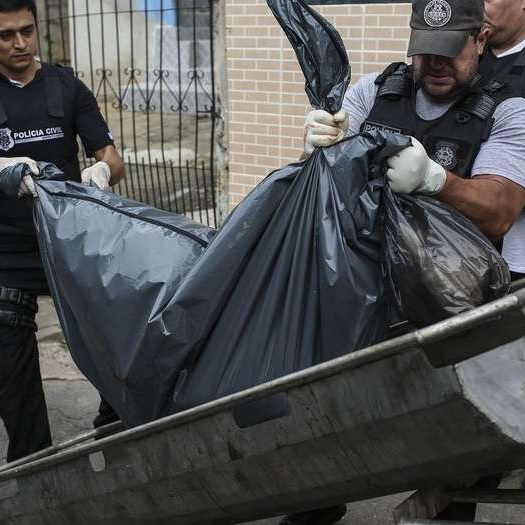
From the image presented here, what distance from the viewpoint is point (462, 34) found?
2.19m

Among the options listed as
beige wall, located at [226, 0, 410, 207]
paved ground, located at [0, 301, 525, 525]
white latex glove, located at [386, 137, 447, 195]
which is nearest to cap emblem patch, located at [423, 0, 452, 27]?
white latex glove, located at [386, 137, 447, 195]

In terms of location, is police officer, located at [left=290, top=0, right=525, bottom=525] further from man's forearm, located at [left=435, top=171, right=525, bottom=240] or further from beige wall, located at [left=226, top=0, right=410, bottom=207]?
beige wall, located at [left=226, top=0, right=410, bottom=207]

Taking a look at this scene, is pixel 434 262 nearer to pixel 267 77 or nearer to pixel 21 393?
pixel 21 393

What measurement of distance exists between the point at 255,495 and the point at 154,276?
58 cm

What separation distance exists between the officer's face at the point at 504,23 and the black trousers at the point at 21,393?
190 centimetres

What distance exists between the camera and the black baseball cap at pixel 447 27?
85.7 inches

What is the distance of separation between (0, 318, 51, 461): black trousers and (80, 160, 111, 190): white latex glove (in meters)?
0.59

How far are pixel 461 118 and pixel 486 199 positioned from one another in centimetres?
29

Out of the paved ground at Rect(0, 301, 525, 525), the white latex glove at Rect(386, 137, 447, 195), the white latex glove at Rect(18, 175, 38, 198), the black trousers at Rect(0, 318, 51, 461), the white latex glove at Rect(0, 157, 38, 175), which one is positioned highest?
the white latex glove at Rect(386, 137, 447, 195)

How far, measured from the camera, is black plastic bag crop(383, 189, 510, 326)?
1761 millimetres

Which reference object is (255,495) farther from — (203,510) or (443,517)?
(443,517)

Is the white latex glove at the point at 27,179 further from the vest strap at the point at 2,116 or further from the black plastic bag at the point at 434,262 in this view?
the black plastic bag at the point at 434,262

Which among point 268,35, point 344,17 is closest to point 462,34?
point 344,17

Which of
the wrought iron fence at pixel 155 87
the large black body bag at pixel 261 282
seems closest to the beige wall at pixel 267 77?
the wrought iron fence at pixel 155 87
